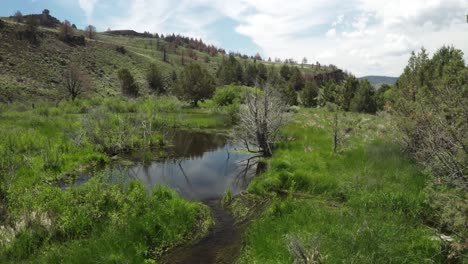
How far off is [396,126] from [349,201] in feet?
23.7

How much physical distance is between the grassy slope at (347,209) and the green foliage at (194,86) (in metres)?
40.6

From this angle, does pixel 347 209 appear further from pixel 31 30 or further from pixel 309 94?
pixel 31 30

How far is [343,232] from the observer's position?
9.38m

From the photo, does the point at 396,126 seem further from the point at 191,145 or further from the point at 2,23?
the point at 2,23

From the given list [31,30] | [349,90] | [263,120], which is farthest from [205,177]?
[31,30]

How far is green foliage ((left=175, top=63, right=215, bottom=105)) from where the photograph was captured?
193 feet

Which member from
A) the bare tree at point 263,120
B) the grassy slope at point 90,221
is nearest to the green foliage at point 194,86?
the bare tree at point 263,120

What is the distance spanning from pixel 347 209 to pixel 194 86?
4985 cm

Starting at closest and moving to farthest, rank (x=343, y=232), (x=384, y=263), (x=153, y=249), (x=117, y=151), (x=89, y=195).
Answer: (x=384, y=263), (x=343, y=232), (x=153, y=249), (x=89, y=195), (x=117, y=151)

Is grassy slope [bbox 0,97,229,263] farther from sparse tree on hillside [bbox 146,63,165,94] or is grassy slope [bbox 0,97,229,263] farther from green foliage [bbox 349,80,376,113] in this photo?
sparse tree on hillside [bbox 146,63,165,94]

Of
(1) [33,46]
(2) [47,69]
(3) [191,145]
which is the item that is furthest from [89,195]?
(1) [33,46]

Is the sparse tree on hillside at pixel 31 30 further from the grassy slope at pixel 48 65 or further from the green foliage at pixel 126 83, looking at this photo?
the green foliage at pixel 126 83

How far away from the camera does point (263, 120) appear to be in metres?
21.2

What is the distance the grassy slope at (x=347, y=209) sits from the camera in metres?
8.58
